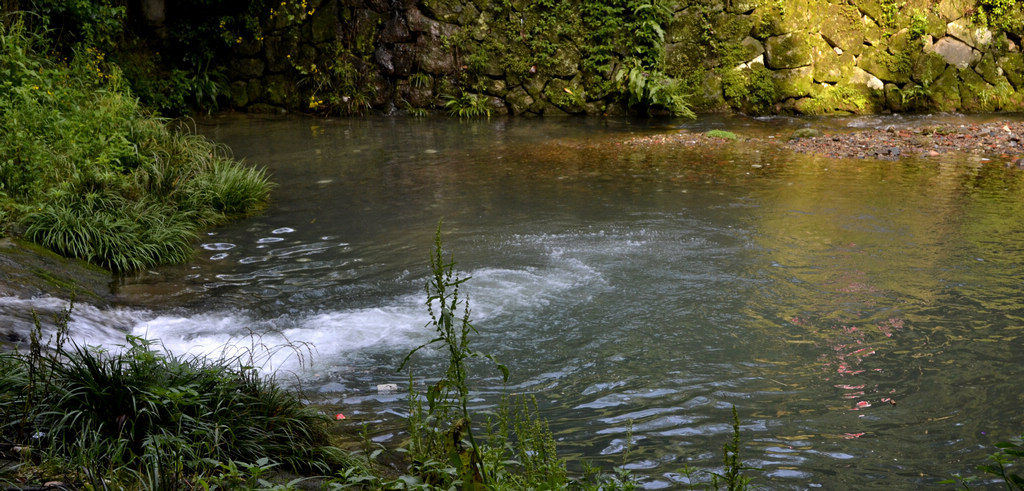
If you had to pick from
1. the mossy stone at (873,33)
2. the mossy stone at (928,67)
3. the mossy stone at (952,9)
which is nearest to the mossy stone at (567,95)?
the mossy stone at (873,33)

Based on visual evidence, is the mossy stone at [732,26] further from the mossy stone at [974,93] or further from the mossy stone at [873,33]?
the mossy stone at [974,93]

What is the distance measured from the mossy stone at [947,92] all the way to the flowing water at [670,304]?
5.08 meters

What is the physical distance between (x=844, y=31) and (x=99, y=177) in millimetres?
13299

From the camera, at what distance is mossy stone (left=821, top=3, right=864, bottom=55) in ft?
49.4

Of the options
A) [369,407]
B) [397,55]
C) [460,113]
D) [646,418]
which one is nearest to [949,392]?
[646,418]

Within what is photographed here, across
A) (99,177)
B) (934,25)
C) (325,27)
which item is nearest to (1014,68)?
(934,25)

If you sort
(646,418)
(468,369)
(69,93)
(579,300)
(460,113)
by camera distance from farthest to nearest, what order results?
(460,113), (69,93), (579,300), (468,369), (646,418)

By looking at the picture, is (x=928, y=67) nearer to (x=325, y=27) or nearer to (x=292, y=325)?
(x=325, y=27)

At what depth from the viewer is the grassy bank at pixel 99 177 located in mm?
6391

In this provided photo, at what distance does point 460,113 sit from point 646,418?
39.4 feet

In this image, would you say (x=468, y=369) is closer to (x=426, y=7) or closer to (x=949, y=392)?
(x=949, y=392)

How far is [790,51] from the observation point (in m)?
15.1

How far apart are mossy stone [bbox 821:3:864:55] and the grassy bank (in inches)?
441

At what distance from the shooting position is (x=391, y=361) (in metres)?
4.84
